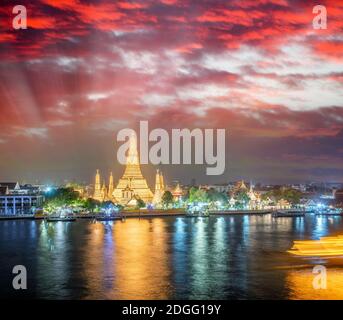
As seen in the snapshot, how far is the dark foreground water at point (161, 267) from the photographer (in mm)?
10609

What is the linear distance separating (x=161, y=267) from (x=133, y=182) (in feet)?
93.1

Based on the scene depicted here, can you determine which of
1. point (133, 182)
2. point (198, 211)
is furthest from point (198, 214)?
point (133, 182)

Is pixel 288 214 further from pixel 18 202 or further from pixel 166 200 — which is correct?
pixel 18 202

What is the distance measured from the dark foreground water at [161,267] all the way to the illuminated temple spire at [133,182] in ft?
65.1

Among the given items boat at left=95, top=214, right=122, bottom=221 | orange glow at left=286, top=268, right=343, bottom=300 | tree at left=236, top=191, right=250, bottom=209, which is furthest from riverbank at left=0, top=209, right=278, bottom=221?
orange glow at left=286, top=268, right=343, bottom=300

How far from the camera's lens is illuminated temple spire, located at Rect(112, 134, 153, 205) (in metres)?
40.3

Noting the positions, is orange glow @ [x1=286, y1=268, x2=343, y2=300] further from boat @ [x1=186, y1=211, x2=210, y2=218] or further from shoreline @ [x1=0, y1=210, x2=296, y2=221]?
boat @ [x1=186, y1=211, x2=210, y2=218]

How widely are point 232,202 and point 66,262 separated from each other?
1264 inches

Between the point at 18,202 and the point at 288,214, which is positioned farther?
the point at 288,214

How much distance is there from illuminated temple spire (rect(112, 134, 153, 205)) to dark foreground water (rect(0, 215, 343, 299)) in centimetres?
1983

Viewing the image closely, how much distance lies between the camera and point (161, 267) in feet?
43.5

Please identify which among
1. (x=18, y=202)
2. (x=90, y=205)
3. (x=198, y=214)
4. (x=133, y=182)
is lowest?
A: (x=198, y=214)
